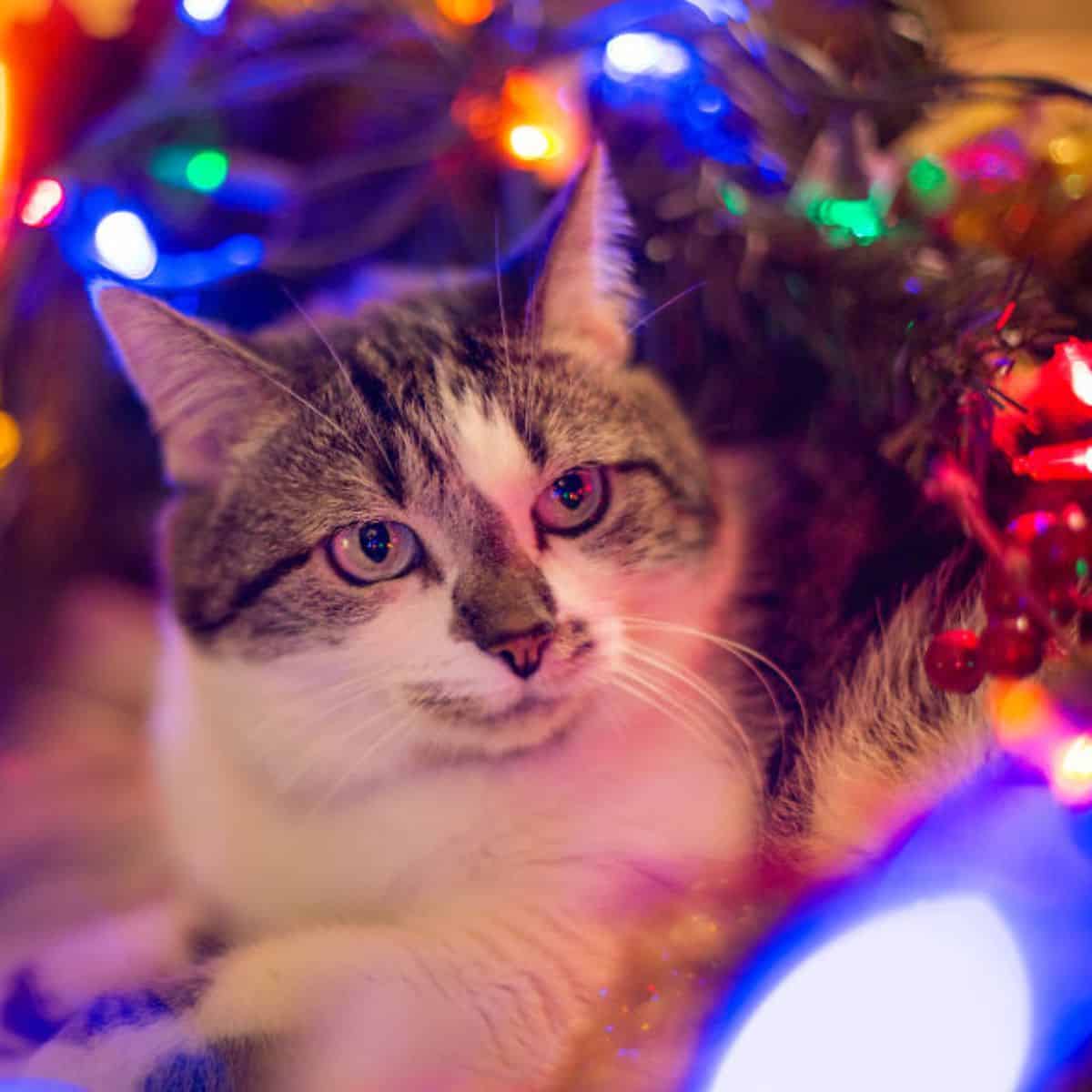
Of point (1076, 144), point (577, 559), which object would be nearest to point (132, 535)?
point (577, 559)

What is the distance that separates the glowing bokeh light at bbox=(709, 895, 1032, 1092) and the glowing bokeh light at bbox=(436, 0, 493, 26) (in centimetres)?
93

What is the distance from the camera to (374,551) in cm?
60

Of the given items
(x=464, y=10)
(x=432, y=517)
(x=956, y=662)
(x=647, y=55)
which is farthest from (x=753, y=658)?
(x=464, y=10)

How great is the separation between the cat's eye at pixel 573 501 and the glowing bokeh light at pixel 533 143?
0.39 meters

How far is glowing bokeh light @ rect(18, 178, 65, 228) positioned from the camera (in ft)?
2.69

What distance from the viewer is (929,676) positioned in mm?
548

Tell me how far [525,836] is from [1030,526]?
36 centimetres

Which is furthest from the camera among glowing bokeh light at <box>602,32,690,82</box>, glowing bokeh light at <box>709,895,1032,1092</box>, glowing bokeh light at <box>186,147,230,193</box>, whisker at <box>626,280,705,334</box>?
glowing bokeh light at <box>186,147,230,193</box>

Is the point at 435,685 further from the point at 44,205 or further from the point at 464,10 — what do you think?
the point at 464,10

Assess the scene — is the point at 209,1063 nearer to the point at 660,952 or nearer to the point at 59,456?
the point at 660,952

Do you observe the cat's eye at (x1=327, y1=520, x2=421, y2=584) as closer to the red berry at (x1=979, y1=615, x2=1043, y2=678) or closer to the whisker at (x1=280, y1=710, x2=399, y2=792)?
the whisker at (x1=280, y1=710, x2=399, y2=792)

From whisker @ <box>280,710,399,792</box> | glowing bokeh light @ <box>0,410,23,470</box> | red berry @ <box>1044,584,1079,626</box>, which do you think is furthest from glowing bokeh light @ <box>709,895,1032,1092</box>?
glowing bokeh light @ <box>0,410,23,470</box>

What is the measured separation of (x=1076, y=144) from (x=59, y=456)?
1039 mm

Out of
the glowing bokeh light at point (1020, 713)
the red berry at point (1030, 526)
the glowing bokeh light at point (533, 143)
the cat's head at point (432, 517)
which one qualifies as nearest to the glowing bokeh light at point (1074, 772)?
the glowing bokeh light at point (1020, 713)
